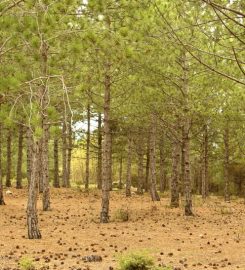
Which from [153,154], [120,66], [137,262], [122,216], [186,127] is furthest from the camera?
[153,154]

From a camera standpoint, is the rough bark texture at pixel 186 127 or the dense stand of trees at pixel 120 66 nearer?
the dense stand of trees at pixel 120 66

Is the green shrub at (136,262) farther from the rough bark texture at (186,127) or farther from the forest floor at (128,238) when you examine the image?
the rough bark texture at (186,127)

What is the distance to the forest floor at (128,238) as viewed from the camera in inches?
392

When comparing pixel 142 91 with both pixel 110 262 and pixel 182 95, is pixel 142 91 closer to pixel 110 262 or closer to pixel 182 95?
pixel 182 95

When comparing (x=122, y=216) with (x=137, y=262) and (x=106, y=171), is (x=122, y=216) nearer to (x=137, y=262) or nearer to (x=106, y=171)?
(x=106, y=171)

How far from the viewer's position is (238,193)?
132ft

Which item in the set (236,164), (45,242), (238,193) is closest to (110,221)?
(45,242)

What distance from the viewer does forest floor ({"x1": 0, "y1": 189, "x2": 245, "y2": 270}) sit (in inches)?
392

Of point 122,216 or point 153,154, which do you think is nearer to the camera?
point 122,216

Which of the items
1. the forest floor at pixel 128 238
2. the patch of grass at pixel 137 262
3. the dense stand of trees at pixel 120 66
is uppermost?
the dense stand of trees at pixel 120 66

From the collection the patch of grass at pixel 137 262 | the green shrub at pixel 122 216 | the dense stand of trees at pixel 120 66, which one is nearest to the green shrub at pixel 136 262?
the patch of grass at pixel 137 262

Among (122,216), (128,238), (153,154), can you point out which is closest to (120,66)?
(122,216)

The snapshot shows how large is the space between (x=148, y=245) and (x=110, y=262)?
2.27 metres

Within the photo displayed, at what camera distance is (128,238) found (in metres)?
12.8
